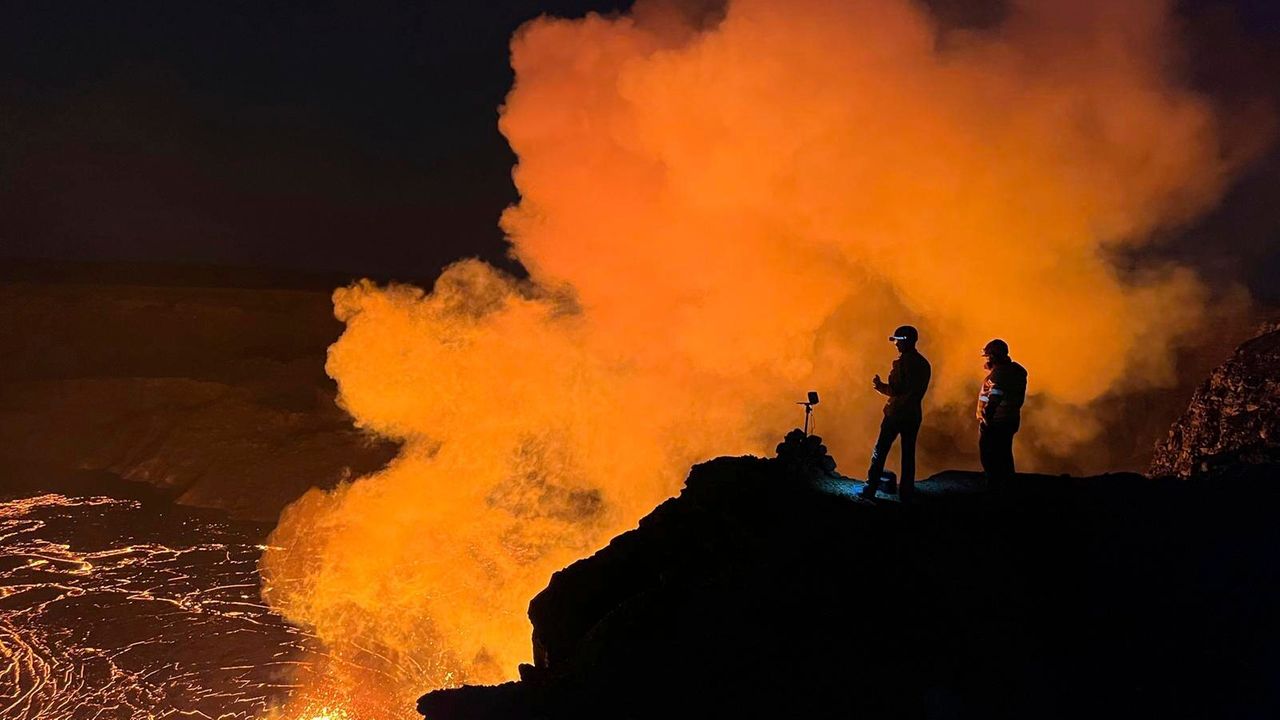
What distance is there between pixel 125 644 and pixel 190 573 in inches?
187

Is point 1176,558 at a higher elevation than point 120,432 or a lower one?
lower

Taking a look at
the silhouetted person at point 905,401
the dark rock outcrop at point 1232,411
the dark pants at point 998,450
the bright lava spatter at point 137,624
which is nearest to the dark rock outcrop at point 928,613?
the dark pants at point 998,450

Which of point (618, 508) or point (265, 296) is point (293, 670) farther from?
point (265, 296)

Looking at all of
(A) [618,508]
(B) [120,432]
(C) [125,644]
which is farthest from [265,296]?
(A) [618,508]

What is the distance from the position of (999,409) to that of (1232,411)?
1085 centimetres

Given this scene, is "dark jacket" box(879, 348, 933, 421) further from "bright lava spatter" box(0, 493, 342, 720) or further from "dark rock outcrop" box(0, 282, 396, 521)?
"dark rock outcrop" box(0, 282, 396, 521)

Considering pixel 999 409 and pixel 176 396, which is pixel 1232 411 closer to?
pixel 999 409

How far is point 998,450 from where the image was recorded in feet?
28.7

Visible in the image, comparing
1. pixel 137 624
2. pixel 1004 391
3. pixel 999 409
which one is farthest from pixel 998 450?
pixel 137 624

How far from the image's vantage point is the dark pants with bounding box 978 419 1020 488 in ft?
28.5

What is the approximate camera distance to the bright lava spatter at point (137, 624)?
15945 mm

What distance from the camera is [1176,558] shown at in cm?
756

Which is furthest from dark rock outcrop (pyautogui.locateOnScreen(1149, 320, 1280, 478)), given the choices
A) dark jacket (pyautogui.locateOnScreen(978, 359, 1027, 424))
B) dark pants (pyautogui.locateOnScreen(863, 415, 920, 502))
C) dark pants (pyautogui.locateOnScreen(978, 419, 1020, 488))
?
dark pants (pyautogui.locateOnScreen(863, 415, 920, 502))

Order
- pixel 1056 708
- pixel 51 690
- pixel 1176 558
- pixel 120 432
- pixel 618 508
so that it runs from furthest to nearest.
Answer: pixel 120 432, pixel 618 508, pixel 51 690, pixel 1176 558, pixel 1056 708
